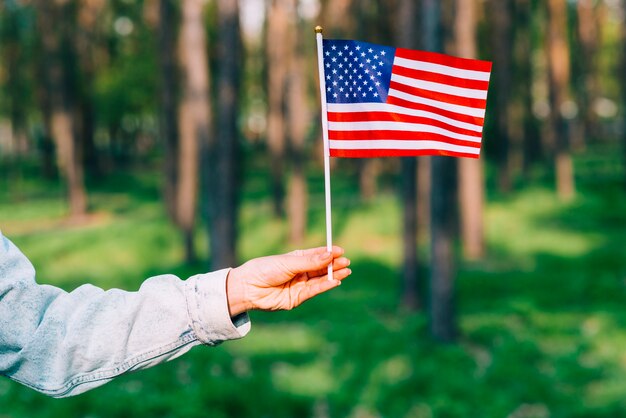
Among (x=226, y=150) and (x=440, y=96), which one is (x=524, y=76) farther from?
(x=440, y=96)

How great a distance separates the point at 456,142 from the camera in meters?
3.19

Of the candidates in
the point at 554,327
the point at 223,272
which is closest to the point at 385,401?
the point at 554,327

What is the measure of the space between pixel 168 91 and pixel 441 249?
11266mm

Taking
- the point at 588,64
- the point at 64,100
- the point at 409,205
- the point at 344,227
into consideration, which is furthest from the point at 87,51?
the point at 588,64

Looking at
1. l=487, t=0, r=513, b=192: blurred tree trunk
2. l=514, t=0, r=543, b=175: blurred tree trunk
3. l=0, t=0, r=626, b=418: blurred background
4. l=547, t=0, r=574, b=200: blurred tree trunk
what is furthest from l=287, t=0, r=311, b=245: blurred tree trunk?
l=514, t=0, r=543, b=175: blurred tree trunk

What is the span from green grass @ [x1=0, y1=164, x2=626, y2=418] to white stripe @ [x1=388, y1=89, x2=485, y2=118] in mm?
4704

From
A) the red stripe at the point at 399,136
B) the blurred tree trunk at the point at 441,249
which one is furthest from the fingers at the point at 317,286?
the blurred tree trunk at the point at 441,249

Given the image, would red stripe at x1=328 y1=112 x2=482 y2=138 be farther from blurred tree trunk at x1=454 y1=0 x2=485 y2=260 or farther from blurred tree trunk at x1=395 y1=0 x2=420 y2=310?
blurred tree trunk at x1=454 y1=0 x2=485 y2=260

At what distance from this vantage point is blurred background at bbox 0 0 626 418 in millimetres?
7805

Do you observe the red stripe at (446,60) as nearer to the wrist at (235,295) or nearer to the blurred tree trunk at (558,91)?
the wrist at (235,295)

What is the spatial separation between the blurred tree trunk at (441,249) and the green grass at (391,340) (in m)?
0.30

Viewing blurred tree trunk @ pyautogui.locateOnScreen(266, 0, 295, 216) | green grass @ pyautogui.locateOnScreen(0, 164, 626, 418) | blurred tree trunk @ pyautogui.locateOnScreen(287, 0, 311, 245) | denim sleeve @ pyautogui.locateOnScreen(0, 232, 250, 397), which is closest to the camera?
denim sleeve @ pyautogui.locateOnScreen(0, 232, 250, 397)

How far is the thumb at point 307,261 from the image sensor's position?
87.4 inches

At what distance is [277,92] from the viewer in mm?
22234
